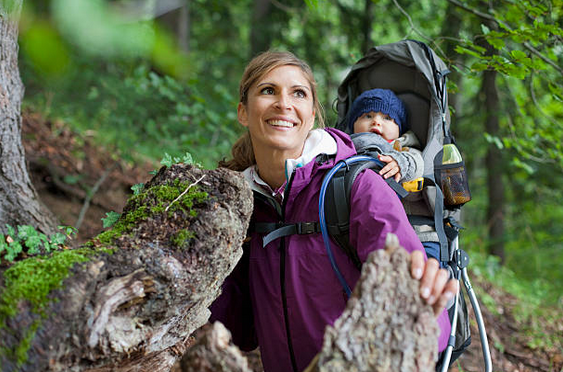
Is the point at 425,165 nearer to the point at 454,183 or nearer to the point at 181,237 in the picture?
the point at 454,183

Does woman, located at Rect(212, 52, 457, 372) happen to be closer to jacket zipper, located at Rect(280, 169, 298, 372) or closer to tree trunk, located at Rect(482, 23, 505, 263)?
jacket zipper, located at Rect(280, 169, 298, 372)

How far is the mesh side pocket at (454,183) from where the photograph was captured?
308 centimetres

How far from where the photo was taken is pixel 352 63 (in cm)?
823

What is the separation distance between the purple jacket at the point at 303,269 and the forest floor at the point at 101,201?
235 centimetres

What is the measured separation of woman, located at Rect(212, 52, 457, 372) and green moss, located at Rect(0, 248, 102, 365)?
1.10m

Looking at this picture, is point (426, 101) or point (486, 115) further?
point (486, 115)

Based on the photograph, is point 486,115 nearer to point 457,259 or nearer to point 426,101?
point 426,101

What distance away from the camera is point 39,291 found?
1.61 metres

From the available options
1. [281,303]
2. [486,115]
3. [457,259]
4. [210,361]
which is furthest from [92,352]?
[486,115]

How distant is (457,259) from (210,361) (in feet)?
6.74

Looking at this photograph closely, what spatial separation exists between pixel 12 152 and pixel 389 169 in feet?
8.03

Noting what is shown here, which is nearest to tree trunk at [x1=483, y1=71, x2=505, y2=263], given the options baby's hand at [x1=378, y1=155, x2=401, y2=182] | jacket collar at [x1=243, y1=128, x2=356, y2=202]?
baby's hand at [x1=378, y1=155, x2=401, y2=182]

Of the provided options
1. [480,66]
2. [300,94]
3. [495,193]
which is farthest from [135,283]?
[495,193]

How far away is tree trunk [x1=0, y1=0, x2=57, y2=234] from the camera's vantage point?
2779 mm
